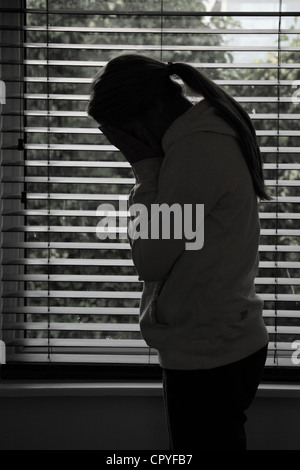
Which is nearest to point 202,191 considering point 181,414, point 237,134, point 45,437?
point 237,134

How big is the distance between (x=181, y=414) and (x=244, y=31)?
1.13 metres

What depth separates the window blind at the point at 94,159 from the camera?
1.83 metres

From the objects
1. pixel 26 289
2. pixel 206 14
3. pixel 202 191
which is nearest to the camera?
pixel 202 191

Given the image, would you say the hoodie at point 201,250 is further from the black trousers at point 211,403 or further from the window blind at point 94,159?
the window blind at point 94,159

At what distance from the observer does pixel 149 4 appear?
1831 millimetres

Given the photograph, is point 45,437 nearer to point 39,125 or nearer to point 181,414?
point 181,414

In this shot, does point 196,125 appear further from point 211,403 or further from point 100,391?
point 100,391

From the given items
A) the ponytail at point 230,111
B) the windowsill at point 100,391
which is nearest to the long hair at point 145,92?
the ponytail at point 230,111

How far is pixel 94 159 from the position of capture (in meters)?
1.89

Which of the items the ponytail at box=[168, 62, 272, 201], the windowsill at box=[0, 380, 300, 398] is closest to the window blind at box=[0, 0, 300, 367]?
the windowsill at box=[0, 380, 300, 398]

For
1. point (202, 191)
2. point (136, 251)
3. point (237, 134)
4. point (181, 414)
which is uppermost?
point (237, 134)

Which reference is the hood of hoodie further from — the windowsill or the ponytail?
the windowsill

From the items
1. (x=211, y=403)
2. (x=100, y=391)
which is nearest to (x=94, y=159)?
(x=100, y=391)

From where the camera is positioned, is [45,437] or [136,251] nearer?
[136,251]
